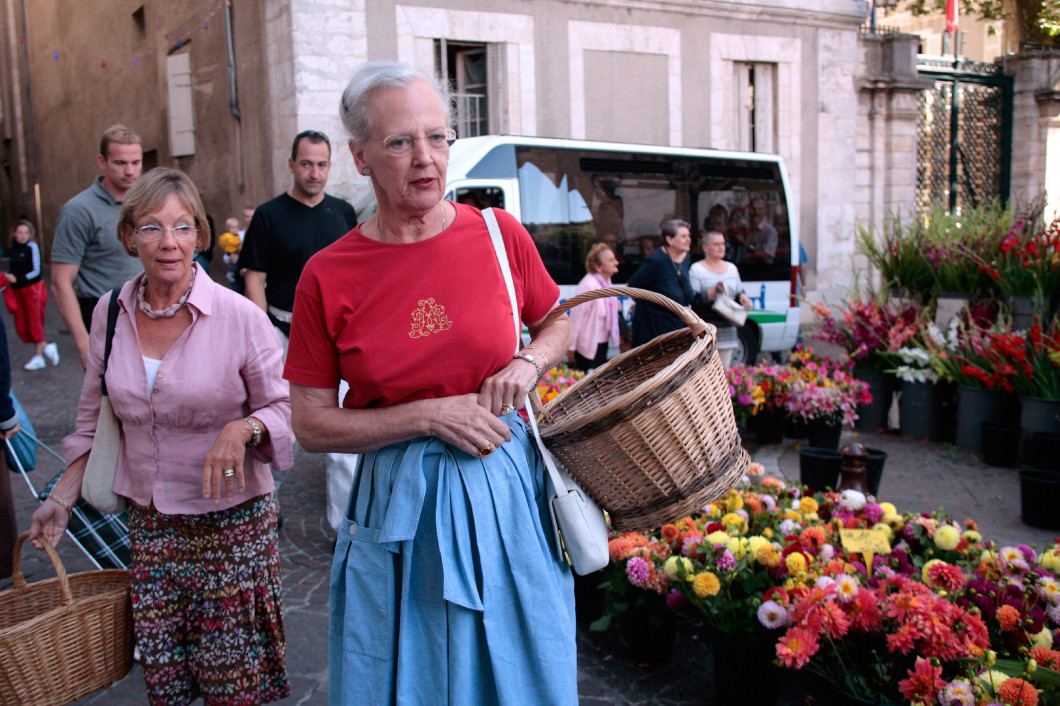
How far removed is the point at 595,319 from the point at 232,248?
4158 millimetres

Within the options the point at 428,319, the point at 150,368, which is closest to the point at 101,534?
the point at 150,368

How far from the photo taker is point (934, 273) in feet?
24.3

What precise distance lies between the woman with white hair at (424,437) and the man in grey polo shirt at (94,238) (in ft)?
7.97

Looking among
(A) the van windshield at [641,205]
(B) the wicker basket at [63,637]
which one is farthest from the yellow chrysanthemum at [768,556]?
(A) the van windshield at [641,205]

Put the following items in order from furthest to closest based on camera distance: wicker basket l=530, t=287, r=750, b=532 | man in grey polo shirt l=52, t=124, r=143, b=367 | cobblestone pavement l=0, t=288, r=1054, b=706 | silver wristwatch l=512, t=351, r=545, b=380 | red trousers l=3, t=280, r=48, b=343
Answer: red trousers l=3, t=280, r=48, b=343 < man in grey polo shirt l=52, t=124, r=143, b=367 < cobblestone pavement l=0, t=288, r=1054, b=706 < silver wristwatch l=512, t=351, r=545, b=380 < wicker basket l=530, t=287, r=750, b=532

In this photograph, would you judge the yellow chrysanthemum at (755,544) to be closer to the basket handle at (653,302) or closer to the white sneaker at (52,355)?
the basket handle at (653,302)

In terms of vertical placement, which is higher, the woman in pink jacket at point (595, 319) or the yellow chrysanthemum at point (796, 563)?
the woman in pink jacket at point (595, 319)

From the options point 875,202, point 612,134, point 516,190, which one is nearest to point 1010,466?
point 516,190

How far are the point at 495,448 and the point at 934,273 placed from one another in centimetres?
665

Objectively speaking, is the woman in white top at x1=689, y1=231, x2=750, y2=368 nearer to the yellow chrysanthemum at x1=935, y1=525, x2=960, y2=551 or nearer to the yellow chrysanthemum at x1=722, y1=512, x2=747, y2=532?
the yellow chrysanthemum at x1=722, y1=512, x2=747, y2=532

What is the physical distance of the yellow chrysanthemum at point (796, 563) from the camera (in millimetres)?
2848

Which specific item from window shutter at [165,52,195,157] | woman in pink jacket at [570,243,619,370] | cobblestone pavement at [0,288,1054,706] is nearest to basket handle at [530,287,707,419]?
cobblestone pavement at [0,288,1054,706]

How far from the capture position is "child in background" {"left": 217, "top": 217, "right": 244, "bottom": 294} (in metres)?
9.67

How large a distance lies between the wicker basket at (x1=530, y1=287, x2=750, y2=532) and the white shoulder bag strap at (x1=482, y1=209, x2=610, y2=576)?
1.0 inches
